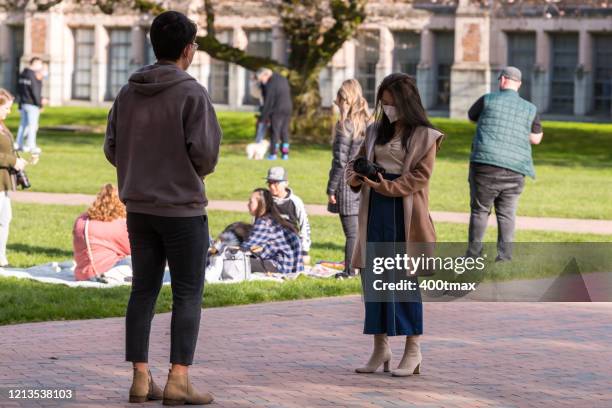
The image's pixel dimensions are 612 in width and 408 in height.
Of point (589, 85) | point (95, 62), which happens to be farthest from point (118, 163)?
point (95, 62)

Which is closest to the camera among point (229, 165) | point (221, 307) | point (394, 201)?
point (394, 201)

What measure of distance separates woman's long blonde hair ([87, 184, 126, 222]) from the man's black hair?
17.3ft

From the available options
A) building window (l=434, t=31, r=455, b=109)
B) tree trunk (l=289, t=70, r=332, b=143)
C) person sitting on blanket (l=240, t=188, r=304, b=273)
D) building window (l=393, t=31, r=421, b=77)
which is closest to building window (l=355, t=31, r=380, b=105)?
building window (l=393, t=31, r=421, b=77)

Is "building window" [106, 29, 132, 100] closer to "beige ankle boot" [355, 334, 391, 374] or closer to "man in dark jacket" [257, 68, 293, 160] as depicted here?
"man in dark jacket" [257, 68, 293, 160]

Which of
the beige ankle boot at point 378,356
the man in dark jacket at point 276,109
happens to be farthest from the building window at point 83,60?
the beige ankle boot at point 378,356

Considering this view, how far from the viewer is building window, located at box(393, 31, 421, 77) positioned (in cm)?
5050

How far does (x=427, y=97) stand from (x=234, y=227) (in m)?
38.0

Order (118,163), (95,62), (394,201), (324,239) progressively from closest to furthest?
(118,163) → (394,201) → (324,239) → (95,62)

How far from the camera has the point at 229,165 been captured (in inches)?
1036

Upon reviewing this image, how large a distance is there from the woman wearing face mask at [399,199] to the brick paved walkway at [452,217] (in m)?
9.28

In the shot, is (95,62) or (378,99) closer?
(378,99)

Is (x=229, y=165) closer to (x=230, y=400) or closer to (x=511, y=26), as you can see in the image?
(x=230, y=400)

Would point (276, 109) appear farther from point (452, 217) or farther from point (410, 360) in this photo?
point (410, 360)

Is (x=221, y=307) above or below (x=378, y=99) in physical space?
below
